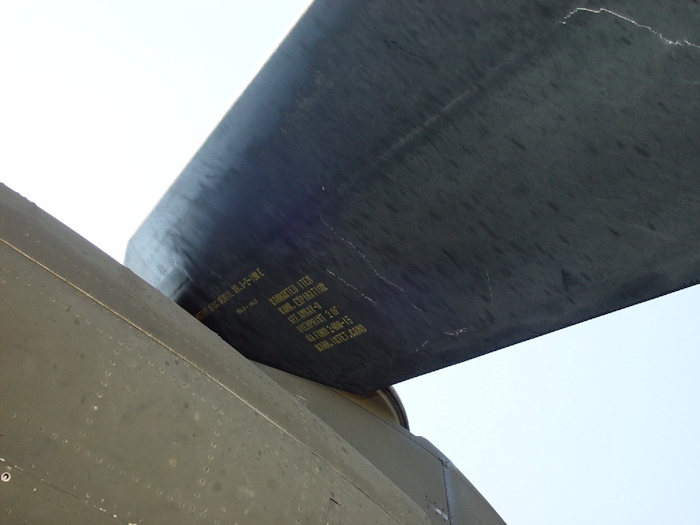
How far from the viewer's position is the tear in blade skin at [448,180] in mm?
1937

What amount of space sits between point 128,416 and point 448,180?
4.71ft

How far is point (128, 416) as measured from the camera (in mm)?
1464

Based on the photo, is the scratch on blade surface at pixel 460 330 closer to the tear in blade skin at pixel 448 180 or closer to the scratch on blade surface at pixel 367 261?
the tear in blade skin at pixel 448 180

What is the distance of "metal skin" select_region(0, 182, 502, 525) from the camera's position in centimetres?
137

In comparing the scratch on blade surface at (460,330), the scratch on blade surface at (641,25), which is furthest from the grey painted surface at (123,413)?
the scratch on blade surface at (641,25)

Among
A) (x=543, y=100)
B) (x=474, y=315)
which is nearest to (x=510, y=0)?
(x=543, y=100)

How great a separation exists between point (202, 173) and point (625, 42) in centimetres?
182

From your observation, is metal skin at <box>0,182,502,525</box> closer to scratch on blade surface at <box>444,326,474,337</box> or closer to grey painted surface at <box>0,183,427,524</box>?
grey painted surface at <box>0,183,427,524</box>

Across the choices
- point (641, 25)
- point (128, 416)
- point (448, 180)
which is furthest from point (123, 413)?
point (641, 25)

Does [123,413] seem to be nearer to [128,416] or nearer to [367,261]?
[128,416]

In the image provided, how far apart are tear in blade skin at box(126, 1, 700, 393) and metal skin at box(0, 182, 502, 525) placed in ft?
3.20

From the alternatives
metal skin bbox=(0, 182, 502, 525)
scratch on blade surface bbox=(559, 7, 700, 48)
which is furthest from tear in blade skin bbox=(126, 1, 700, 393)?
metal skin bbox=(0, 182, 502, 525)

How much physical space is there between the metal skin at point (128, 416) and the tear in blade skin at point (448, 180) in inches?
38.4

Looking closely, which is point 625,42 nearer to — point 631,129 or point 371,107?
point 631,129
